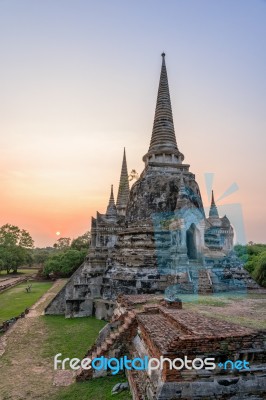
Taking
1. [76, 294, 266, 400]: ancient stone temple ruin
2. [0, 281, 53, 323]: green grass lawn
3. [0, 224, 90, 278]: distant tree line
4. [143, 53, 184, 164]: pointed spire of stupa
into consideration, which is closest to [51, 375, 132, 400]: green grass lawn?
[76, 294, 266, 400]: ancient stone temple ruin

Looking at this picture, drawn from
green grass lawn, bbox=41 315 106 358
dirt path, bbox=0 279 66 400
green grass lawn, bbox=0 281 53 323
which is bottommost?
dirt path, bbox=0 279 66 400

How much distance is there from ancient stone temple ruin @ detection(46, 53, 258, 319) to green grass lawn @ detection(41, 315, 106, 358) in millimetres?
915

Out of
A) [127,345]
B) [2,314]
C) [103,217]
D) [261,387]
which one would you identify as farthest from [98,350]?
[103,217]

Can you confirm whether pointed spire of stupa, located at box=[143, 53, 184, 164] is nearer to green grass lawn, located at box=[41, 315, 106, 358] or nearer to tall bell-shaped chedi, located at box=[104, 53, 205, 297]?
tall bell-shaped chedi, located at box=[104, 53, 205, 297]

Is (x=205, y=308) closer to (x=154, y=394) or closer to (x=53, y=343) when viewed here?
(x=154, y=394)

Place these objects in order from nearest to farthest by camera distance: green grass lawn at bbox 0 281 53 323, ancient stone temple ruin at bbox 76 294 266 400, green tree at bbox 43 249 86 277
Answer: ancient stone temple ruin at bbox 76 294 266 400 < green grass lawn at bbox 0 281 53 323 < green tree at bbox 43 249 86 277

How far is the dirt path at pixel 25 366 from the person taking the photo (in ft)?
26.9

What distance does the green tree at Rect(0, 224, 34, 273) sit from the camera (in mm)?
50159

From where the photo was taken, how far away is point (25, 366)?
10.1 metres

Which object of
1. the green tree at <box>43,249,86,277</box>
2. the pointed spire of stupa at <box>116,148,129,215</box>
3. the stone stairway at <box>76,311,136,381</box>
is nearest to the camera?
the stone stairway at <box>76,311,136,381</box>

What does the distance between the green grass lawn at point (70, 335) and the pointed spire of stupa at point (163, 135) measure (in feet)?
39.9

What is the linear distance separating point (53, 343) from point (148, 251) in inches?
293

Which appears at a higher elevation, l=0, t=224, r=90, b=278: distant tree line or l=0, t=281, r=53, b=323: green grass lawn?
l=0, t=224, r=90, b=278: distant tree line

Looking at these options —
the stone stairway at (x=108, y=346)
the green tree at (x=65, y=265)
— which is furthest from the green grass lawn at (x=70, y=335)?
the green tree at (x=65, y=265)
